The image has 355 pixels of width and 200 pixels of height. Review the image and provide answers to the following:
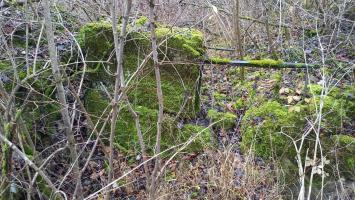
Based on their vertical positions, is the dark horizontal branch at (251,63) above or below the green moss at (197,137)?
above

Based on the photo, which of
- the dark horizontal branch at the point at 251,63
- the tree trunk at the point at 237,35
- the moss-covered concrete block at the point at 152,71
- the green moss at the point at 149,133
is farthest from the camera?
the tree trunk at the point at 237,35

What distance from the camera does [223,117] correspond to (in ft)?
15.1

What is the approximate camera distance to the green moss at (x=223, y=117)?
15.1 feet

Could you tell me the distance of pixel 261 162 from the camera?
411cm

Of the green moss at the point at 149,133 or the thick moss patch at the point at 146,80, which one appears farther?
the thick moss patch at the point at 146,80

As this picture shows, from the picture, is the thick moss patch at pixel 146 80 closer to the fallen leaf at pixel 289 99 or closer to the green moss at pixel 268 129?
the green moss at pixel 268 129

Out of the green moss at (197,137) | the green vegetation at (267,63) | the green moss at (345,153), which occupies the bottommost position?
the green moss at (345,153)

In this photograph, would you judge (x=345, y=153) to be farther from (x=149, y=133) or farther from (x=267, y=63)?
(x=149, y=133)

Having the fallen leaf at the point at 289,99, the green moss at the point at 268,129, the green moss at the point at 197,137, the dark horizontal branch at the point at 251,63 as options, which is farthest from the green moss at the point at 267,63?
the green moss at the point at 197,137

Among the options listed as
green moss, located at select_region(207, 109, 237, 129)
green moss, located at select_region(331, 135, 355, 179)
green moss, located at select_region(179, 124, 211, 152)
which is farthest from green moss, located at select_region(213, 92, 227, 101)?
green moss, located at select_region(331, 135, 355, 179)

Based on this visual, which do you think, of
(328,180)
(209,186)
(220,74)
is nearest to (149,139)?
(209,186)

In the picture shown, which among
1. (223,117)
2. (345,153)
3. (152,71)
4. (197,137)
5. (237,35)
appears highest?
→ (237,35)

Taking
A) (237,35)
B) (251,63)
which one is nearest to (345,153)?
(251,63)

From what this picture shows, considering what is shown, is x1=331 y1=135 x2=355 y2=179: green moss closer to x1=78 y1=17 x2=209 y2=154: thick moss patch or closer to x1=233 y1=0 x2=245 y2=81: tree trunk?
x1=78 y1=17 x2=209 y2=154: thick moss patch
